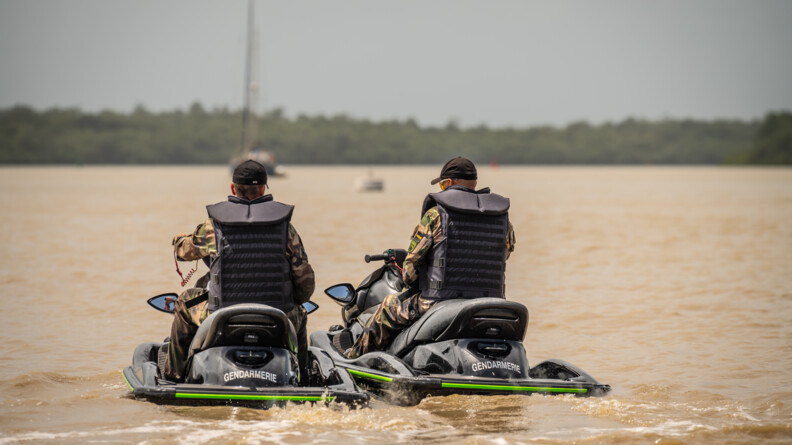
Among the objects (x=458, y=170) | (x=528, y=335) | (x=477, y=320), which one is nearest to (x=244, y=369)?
(x=477, y=320)

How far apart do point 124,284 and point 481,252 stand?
1017 centimetres

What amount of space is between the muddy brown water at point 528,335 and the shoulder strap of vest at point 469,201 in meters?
1.32

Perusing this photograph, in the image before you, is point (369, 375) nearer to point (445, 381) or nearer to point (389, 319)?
point (389, 319)

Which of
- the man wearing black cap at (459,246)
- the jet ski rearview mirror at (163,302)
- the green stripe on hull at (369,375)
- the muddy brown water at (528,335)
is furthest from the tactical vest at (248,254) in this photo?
the man wearing black cap at (459,246)

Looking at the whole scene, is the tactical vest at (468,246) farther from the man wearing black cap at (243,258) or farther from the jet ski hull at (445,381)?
the man wearing black cap at (243,258)

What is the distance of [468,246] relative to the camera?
8.88 metres

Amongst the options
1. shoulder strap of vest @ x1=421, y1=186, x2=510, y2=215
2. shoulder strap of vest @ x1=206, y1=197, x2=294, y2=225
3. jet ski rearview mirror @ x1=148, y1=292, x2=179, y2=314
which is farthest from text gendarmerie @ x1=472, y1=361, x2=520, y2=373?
jet ski rearview mirror @ x1=148, y1=292, x2=179, y2=314

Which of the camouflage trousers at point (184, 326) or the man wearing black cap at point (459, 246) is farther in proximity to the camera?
the man wearing black cap at point (459, 246)

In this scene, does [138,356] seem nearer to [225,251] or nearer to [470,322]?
[225,251]

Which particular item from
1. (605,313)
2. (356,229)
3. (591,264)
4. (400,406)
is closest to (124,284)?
(605,313)

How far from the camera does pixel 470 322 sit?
28.4 ft

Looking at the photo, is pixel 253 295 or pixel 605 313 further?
pixel 605 313

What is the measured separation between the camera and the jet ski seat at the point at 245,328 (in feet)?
26.3

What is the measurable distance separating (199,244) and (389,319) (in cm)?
165
